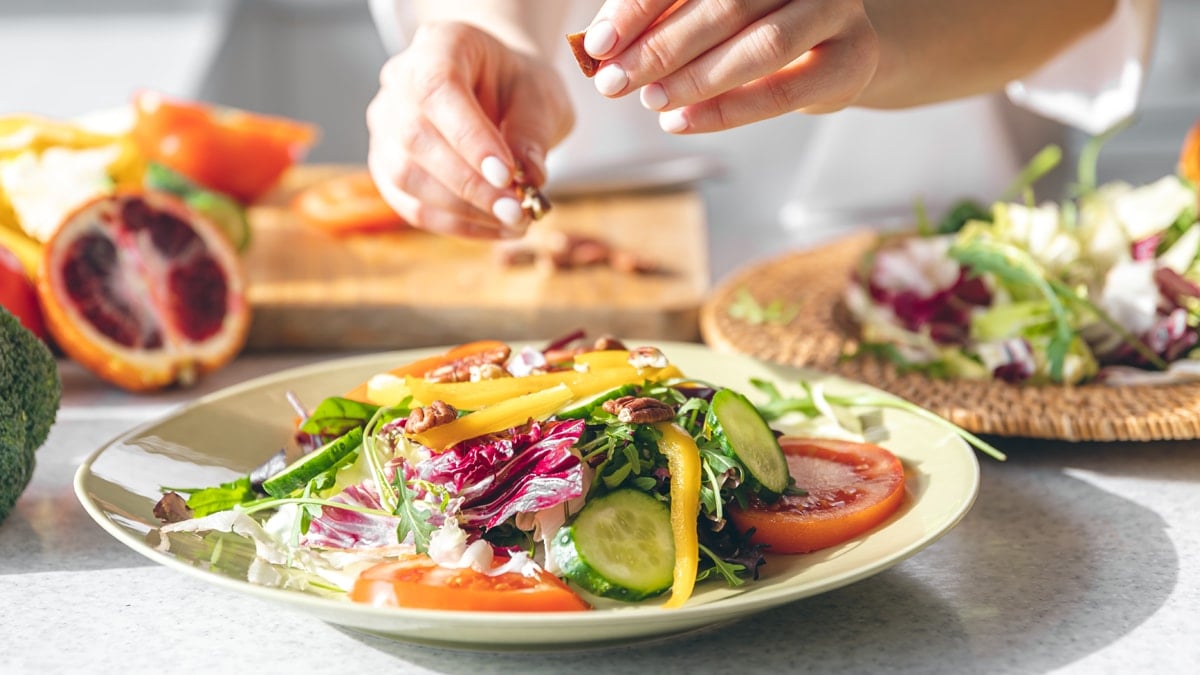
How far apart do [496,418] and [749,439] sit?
234 millimetres

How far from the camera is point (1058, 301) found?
167 centimetres

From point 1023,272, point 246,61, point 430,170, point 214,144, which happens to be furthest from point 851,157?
point 246,61

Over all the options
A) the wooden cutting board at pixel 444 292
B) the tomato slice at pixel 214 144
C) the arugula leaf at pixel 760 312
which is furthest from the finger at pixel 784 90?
the tomato slice at pixel 214 144

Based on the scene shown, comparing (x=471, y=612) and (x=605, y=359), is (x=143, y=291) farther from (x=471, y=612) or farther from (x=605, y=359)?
(x=471, y=612)

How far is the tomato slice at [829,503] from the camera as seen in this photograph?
1.13 meters

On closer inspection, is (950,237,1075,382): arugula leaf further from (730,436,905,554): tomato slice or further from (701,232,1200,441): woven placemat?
(730,436,905,554): tomato slice

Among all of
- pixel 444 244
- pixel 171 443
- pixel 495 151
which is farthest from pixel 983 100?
pixel 171 443

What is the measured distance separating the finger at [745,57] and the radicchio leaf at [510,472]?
317 mm

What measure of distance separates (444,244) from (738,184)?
1.23 metres

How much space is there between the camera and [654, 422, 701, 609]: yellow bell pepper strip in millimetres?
1031

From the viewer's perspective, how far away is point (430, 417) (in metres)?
1.13

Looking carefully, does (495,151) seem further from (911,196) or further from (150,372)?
(911,196)

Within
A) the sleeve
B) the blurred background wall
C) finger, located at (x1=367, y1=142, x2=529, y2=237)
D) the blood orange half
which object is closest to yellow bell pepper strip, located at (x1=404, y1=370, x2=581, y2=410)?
finger, located at (x1=367, y1=142, x2=529, y2=237)

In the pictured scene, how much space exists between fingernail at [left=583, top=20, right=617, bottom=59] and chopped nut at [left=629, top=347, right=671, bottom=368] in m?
0.30
